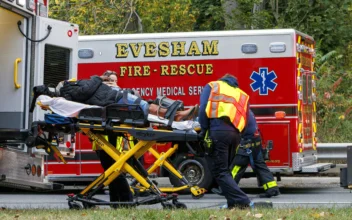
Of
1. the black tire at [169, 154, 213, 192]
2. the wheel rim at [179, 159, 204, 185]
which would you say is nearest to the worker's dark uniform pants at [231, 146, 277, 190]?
the black tire at [169, 154, 213, 192]

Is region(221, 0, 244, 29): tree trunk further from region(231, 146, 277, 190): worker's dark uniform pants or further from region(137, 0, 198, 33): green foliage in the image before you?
region(231, 146, 277, 190): worker's dark uniform pants

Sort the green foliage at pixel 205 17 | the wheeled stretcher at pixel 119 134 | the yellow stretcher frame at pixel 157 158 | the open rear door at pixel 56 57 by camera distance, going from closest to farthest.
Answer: the wheeled stretcher at pixel 119 134 → the yellow stretcher frame at pixel 157 158 → the open rear door at pixel 56 57 → the green foliage at pixel 205 17

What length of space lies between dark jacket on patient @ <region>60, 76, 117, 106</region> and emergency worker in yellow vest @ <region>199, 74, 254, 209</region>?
3.60ft

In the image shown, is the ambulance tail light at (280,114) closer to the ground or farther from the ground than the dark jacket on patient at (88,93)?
closer to the ground

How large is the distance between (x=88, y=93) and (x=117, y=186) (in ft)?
4.39

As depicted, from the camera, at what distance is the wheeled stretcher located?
1005 centimetres

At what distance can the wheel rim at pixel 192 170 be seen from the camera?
14610mm

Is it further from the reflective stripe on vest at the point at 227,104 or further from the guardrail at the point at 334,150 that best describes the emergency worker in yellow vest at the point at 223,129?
the guardrail at the point at 334,150

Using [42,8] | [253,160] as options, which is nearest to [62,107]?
[42,8]

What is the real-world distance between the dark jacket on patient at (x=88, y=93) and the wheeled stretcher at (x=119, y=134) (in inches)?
6.6

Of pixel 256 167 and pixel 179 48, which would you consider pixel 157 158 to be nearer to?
pixel 256 167

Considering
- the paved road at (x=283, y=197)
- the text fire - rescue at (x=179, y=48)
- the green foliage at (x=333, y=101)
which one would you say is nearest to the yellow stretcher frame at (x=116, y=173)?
the paved road at (x=283, y=197)

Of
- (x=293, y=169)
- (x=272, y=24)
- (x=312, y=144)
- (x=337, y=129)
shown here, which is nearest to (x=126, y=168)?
(x=293, y=169)

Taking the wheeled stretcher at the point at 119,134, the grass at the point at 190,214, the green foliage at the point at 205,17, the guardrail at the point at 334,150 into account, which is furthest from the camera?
the green foliage at the point at 205,17
